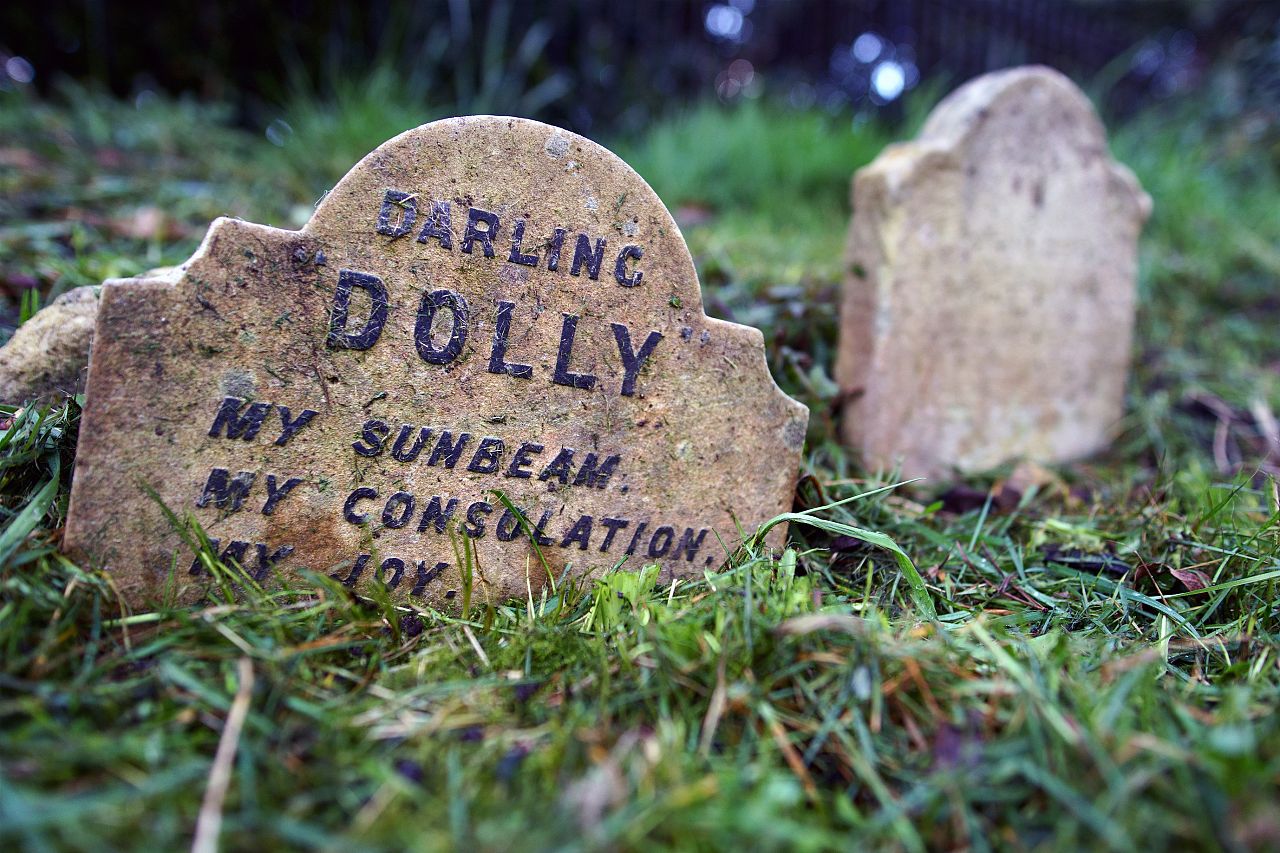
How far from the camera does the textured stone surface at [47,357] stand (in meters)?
1.57

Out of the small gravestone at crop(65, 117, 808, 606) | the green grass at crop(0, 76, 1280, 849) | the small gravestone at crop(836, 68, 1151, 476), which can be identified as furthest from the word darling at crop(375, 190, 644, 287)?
the small gravestone at crop(836, 68, 1151, 476)

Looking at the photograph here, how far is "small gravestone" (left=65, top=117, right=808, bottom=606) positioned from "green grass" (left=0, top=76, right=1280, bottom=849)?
104 mm

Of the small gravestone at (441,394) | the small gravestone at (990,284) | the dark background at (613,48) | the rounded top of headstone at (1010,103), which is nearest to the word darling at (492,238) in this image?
the small gravestone at (441,394)

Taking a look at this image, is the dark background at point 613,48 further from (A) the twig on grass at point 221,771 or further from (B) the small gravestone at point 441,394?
(A) the twig on grass at point 221,771

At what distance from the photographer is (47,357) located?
158 cm

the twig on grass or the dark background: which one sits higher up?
the dark background

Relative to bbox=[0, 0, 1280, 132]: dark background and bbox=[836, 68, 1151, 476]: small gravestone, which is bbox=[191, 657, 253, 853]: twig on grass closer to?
bbox=[836, 68, 1151, 476]: small gravestone

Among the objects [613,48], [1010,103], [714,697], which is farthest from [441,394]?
[613,48]

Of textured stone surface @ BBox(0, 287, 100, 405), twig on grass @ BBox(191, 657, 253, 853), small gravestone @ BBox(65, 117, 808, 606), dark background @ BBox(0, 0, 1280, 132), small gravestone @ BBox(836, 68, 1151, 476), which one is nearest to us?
twig on grass @ BBox(191, 657, 253, 853)

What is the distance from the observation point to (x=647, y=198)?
156 cm

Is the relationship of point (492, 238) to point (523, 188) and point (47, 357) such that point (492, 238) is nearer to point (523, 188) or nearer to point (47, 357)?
point (523, 188)

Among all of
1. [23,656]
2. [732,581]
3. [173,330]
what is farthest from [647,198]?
[23,656]

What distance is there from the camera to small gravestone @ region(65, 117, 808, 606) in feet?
4.37

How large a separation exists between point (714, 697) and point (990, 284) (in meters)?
1.66
